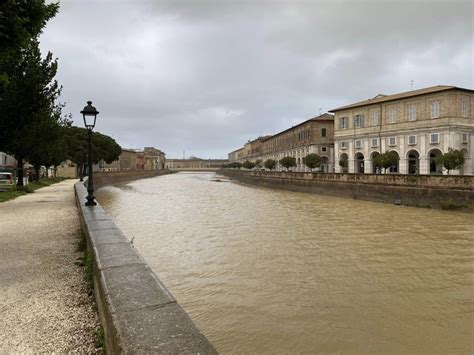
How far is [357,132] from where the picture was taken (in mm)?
46750

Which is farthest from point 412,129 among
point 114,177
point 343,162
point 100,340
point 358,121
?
point 100,340

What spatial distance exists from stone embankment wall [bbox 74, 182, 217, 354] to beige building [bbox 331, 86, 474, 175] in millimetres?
35951

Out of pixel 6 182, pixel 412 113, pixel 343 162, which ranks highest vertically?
pixel 412 113

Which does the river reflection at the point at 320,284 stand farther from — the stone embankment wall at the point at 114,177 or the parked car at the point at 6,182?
the stone embankment wall at the point at 114,177

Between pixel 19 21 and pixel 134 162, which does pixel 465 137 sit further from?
pixel 134 162

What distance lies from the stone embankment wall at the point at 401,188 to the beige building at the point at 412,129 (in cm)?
1188

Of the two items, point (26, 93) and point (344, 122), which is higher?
point (344, 122)

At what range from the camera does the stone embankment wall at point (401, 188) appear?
786 inches

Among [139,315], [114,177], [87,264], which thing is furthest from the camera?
[114,177]

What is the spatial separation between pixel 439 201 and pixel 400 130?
72.4 ft

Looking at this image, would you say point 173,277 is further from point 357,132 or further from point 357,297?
point 357,132

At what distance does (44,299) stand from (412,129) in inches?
1650

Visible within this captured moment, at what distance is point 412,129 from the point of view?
39156 mm

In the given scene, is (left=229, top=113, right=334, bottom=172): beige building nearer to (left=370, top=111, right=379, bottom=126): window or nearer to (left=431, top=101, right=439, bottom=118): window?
(left=370, top=111, right=379, bottom=126): window
